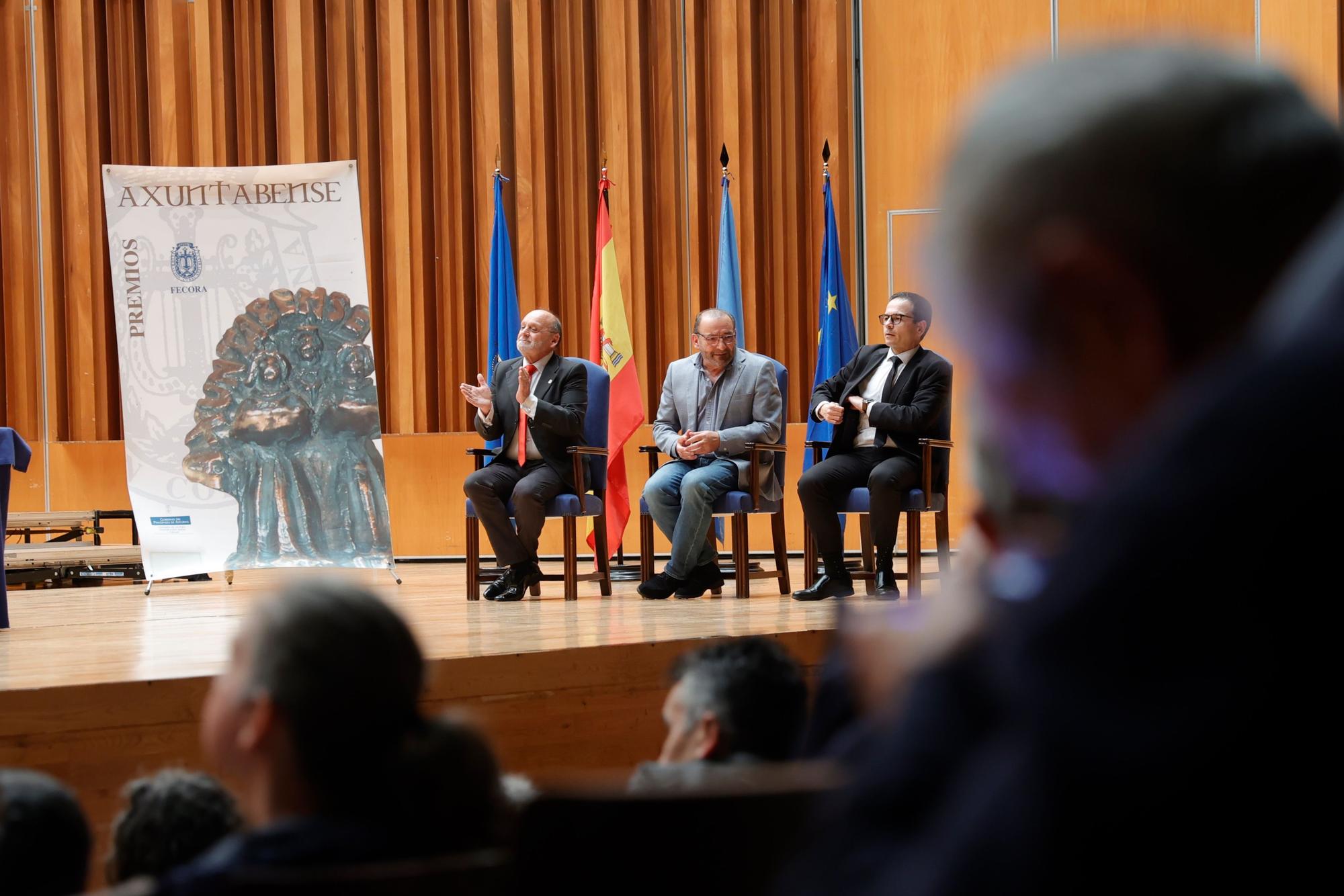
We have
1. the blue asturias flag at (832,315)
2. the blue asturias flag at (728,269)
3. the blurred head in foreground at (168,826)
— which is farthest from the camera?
the blue asturias flag at (728,269)

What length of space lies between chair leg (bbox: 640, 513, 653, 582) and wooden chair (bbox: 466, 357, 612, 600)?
152mm

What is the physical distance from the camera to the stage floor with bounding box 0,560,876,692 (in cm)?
317

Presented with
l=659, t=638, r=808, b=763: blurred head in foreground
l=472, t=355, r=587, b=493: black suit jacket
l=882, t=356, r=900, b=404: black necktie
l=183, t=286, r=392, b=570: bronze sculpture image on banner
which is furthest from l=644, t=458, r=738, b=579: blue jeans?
l=659, t=638, r=808, b=763: blurred head in foreground

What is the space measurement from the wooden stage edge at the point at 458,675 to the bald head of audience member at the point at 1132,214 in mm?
1515

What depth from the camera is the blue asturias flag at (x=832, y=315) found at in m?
6.38

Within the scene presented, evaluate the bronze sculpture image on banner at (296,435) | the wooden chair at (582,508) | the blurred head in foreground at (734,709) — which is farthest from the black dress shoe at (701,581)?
the blurred head in foreground at (734,709)

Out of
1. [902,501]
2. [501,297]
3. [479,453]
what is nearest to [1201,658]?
[902,501]

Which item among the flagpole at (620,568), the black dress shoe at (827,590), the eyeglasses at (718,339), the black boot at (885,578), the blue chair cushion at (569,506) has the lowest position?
the flagpole at (620,568)

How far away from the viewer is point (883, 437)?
4.98 metres

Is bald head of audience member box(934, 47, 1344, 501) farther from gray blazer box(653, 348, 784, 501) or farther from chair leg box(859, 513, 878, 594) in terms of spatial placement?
gray blazer box(653, 348, 784, 501)

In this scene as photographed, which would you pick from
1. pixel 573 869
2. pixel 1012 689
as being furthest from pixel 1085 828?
pixel 573 869

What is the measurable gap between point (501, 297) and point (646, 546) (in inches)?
71.1

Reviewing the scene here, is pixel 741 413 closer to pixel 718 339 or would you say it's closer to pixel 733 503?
pixel 718 339

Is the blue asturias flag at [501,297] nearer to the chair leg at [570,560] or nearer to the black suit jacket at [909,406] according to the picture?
the chair leg at [570,560]
